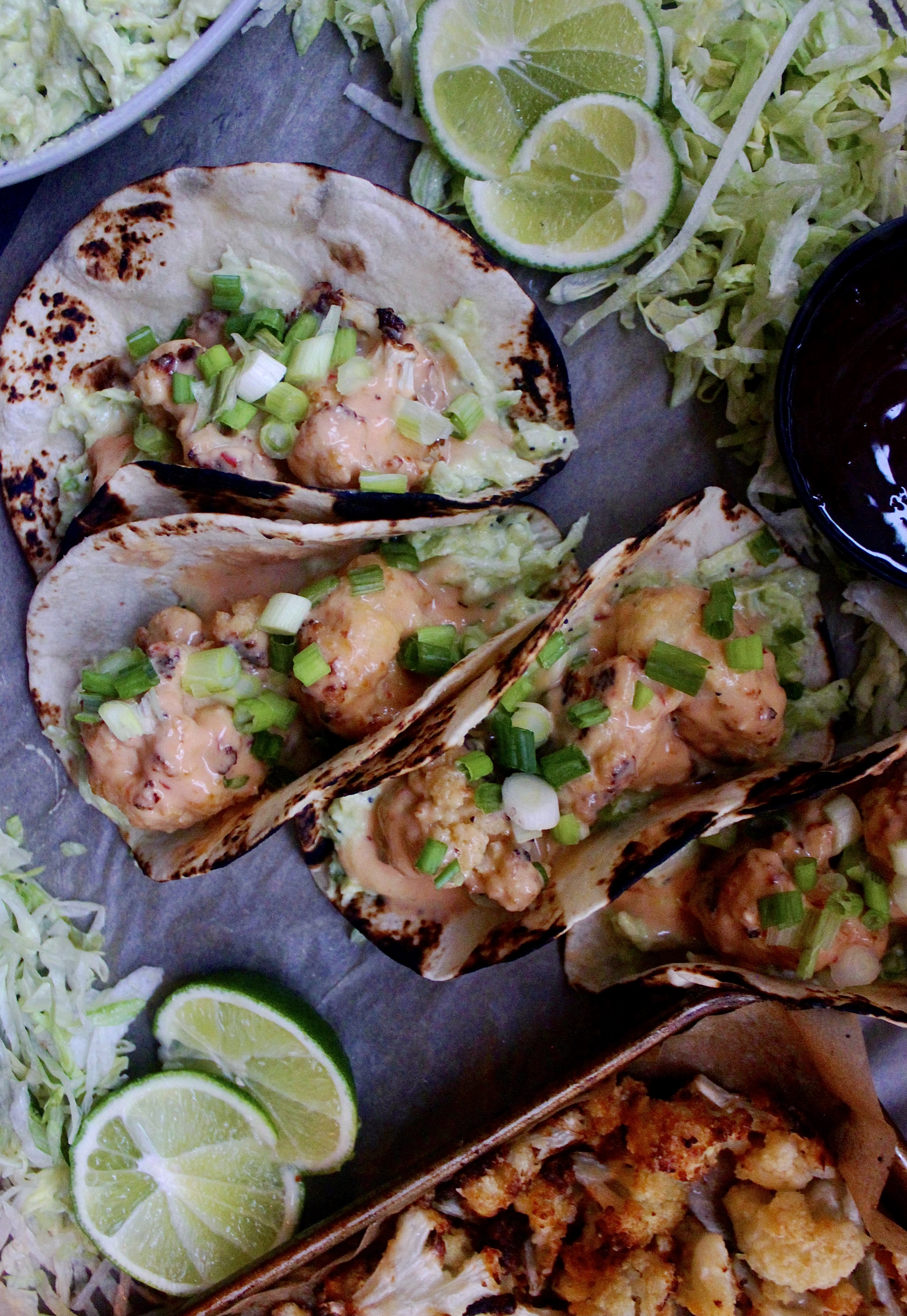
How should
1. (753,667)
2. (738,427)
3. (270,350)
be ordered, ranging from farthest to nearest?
1. (738,427)
2. (270,350)
3. (753,667)

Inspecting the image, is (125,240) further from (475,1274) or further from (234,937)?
(475,1274)

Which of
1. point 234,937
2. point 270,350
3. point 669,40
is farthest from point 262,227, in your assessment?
point 234,937

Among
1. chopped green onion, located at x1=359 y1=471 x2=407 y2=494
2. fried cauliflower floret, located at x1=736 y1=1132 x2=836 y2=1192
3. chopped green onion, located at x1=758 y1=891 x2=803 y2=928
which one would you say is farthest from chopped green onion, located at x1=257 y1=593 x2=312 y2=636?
fried cauliflower floret, located at x1=736 y1=1132 x2=836 y2=1192

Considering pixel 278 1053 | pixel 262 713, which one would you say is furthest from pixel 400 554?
pixel 278 1053

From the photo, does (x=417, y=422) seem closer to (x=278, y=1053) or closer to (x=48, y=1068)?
(x=278, y=1053)

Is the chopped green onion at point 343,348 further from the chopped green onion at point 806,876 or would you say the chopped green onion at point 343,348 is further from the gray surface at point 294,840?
the chopped green onion at point 806,876

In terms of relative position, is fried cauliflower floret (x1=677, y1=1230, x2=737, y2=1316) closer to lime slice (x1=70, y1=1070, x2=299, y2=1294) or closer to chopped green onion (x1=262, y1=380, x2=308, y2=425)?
lime slice (x1=70, y1=1070, x2=299, y2=1294)

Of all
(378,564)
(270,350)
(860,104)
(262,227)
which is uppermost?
(262,227)
